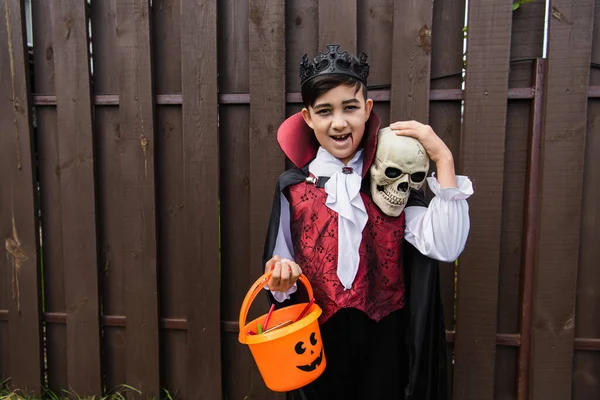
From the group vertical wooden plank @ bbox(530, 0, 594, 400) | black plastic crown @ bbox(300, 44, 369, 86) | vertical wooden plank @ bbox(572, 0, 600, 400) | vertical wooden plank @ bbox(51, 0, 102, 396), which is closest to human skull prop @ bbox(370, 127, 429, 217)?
black plastic crown @ bbox(300, 44, 369, 86)

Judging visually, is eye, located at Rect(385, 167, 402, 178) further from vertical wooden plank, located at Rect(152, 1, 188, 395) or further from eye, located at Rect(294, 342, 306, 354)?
vertical wooden plank, located at Rect(152, 1, 188, 395)

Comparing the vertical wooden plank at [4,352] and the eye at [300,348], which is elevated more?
the eye at [300,348]

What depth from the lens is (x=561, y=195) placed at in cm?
209

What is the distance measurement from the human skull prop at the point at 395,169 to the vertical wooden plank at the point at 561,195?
3.34 ft

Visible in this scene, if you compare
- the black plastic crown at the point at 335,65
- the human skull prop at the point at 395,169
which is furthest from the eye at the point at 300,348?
the black plastic crown at the point at 335,65

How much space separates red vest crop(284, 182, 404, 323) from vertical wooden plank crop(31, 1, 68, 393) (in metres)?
1.65

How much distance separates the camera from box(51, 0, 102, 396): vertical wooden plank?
90.9 inches

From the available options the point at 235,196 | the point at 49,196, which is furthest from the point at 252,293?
the point at 49,196

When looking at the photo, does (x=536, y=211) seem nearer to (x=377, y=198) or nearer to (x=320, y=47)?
(x=377, y=198)

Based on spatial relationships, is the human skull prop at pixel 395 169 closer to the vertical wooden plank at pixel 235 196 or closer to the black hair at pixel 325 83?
the black hair at pixel 325 83

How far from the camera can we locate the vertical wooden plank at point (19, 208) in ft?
7.75

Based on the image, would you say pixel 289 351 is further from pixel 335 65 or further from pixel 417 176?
pixel 335 65

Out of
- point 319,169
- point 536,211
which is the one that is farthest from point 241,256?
point 536,211

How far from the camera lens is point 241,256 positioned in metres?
2.37
